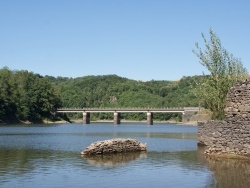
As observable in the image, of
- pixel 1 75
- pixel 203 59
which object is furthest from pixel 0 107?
pixel 203 59

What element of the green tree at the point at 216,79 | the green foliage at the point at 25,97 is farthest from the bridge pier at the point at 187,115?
A: the green tree at the point at 216,79

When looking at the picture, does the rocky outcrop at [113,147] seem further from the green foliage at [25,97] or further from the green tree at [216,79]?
the green foliage at [25,97]

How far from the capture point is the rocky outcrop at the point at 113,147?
3198 cm

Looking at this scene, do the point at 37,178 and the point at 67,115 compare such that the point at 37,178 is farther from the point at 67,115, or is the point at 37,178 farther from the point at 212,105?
the point at 67,115

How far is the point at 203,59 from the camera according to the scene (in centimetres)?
4612

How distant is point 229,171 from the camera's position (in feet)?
76.5

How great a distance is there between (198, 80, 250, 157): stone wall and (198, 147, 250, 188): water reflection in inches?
36.3

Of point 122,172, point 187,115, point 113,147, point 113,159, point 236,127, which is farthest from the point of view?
point 187,115

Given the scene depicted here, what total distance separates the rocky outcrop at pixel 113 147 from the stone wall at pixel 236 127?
24.3 ft

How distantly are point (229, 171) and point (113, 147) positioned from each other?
465 inches

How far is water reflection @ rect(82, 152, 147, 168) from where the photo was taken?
87.5 feet

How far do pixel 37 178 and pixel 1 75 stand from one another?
137 m

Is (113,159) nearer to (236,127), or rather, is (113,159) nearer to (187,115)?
(236,127)

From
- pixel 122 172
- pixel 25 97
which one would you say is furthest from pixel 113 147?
pixel 25 97
